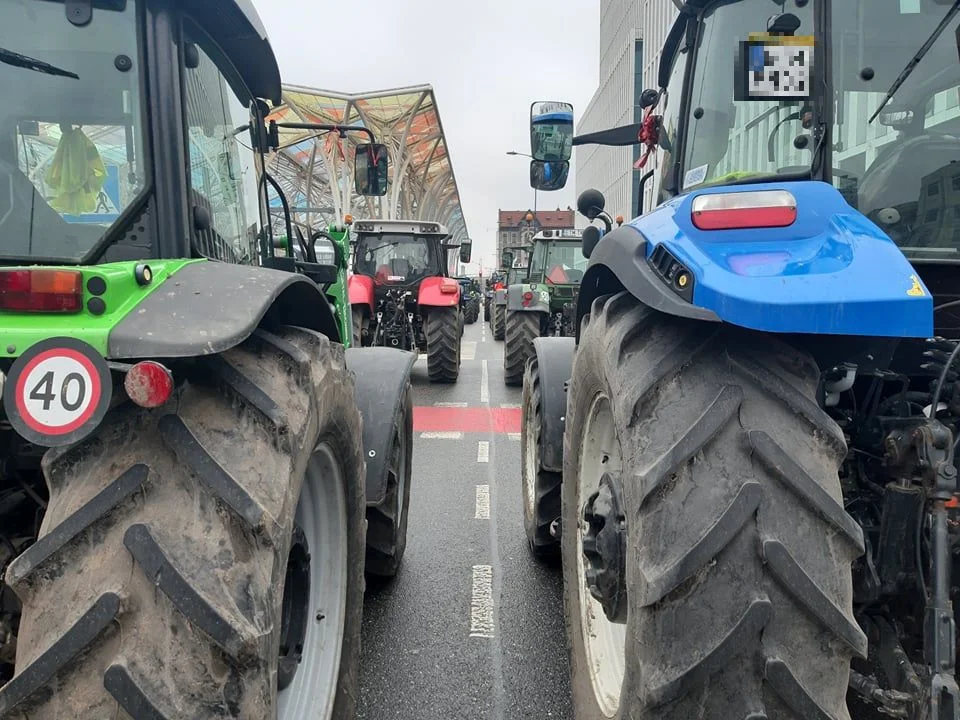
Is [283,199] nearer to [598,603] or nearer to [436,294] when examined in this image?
[598,603]

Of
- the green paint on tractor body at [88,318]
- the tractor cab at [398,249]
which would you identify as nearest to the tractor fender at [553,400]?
the green paint on tractor body at [88,318]

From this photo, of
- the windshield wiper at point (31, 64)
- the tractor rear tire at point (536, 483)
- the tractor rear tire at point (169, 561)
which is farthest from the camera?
the tractor rear tire at point (536, 483)

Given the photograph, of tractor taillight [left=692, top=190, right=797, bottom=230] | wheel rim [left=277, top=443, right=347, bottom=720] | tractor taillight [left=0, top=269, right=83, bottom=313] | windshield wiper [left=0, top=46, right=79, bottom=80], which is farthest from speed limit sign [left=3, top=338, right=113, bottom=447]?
A: tractor taillight [left=692, top=190, right=797, bottom=230]

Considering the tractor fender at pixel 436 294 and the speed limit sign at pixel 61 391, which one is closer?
the speed limit sign at pixel 61 391

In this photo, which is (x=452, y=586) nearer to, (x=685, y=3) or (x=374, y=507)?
(x=374, y=507)

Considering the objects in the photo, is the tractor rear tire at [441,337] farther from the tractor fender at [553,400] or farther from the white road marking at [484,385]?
the tractor fender at [553,400]

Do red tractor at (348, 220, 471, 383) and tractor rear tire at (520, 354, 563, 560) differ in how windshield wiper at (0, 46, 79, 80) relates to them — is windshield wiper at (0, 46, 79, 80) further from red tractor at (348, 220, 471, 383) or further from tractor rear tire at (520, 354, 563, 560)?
red tractor at (348, 220, 471, 383)

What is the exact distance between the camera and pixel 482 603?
344 cm

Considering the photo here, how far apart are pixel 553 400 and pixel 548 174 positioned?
1112 millimetres

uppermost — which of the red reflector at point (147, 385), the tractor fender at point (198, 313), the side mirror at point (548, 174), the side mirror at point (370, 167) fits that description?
the side mirror at point (370, 167)

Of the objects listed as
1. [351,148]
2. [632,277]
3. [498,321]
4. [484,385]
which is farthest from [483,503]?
[351,148]

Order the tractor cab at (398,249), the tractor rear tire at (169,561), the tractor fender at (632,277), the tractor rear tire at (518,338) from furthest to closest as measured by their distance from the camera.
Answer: the tractor cab at (398,249), the tractor rear tire at (518,338), the tractor fender at (632,277), the tractor rear tire at (169,561)

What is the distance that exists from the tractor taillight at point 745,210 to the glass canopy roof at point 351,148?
19.9 metres

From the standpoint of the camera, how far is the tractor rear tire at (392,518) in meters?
3.21
